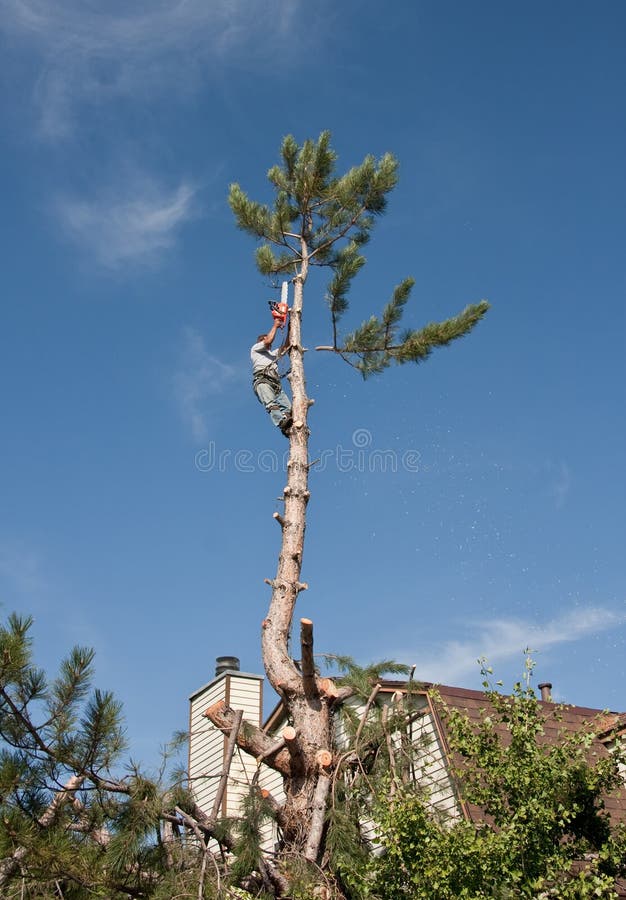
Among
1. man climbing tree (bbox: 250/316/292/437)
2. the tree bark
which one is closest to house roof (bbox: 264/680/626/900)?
the tree bark

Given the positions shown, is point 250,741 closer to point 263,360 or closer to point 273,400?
point 273,400

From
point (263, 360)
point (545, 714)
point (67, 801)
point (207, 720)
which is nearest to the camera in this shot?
point (67, 801)

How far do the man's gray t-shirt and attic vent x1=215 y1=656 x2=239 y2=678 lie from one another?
16.4ft

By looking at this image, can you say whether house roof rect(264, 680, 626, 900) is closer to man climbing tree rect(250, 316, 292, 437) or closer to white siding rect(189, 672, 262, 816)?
man climbing tree rect(250, 316, 292, 437)

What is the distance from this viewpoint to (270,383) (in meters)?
9.20

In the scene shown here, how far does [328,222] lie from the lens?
1062cm

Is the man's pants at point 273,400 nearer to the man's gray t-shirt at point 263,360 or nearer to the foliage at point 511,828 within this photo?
the man's gray t-shirt at point 263,360

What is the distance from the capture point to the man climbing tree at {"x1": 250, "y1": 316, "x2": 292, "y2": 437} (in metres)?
8.94

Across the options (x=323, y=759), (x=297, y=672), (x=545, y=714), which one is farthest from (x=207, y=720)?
(x=323, y=759)

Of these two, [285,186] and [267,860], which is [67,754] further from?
[285,186]

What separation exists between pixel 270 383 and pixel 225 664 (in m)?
5.07

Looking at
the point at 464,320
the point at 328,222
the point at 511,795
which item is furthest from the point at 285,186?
the point at 511,795

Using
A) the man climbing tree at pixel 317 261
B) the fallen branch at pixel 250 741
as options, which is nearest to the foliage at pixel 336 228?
the man climbing tree at pixel 317 261

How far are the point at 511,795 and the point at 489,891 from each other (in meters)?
0.70
